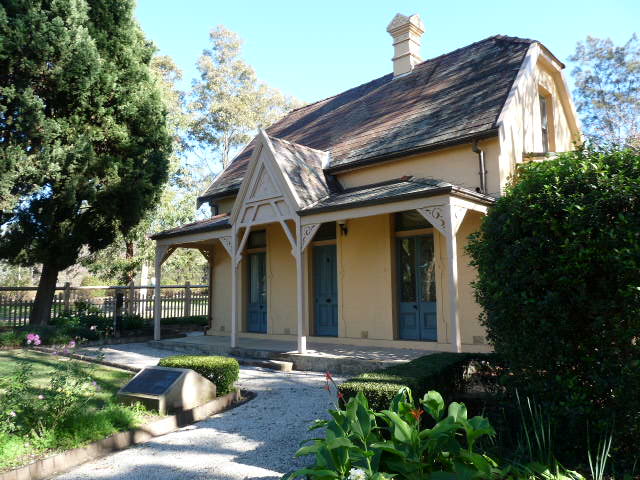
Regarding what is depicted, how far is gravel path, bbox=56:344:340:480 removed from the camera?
4410 millimetres

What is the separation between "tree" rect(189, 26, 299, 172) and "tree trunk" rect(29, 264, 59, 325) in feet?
72.0

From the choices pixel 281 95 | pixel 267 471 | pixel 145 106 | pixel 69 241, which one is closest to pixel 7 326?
pixel 69 241

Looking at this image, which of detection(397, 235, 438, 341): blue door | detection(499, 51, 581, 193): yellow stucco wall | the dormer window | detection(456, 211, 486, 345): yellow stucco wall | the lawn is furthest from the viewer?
the dormer window

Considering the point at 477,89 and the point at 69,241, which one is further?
the point at 69,241

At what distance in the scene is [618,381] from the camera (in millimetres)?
3619

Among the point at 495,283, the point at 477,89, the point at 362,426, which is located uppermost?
the point at 477,89

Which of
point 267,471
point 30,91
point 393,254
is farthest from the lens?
point 30,91

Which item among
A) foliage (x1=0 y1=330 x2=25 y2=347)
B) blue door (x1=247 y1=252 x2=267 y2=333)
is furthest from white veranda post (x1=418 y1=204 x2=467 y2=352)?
foliage (x1=0 y1=330 x2=25 y2=347)

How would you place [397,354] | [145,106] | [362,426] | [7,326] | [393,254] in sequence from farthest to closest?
[145,106]
[7,326]
[393,254]
[397,354]
[362,426]

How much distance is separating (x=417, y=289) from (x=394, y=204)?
2504 mm

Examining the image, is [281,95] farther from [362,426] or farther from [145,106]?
[362,426]

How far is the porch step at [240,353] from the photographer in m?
9.88

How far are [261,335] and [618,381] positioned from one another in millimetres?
10998

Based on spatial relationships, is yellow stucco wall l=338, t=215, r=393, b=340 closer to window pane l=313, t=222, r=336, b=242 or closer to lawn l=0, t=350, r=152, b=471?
window pane l=313, t=222, r=336, b=242
